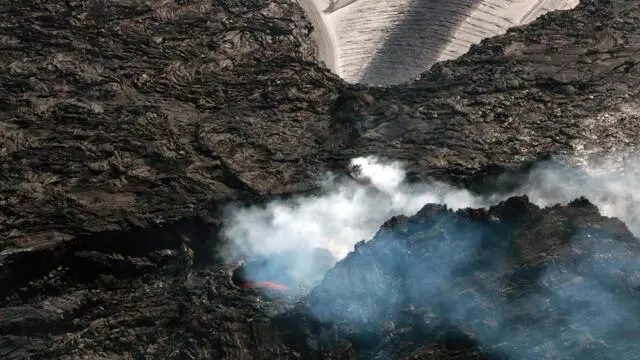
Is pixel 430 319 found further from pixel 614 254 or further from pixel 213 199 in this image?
pixel 213 199

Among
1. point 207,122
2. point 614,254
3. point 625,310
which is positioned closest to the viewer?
point 625,310

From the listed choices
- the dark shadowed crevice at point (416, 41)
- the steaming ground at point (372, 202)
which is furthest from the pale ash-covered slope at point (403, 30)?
the steaming ground at point (372, 202)

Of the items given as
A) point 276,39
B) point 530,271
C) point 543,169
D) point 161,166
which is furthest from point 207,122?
point 530,271

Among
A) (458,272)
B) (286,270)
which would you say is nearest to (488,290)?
(458,272)

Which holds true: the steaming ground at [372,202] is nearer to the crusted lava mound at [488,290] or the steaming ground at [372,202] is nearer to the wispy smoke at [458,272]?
the wispy smoke at [458,272]

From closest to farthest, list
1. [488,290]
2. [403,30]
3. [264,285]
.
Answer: [488,290] < [264,285] < [403,30]

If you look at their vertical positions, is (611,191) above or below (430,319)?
below

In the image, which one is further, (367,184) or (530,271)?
(367,184)

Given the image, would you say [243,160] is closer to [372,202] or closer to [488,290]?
[372,202]
